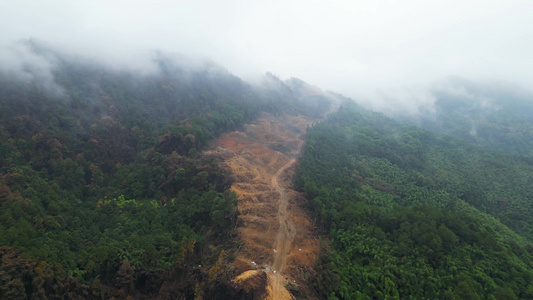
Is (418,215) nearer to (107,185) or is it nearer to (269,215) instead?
(269,215)

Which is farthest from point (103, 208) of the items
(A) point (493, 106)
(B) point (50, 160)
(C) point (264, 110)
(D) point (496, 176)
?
(A) point (493, 106)

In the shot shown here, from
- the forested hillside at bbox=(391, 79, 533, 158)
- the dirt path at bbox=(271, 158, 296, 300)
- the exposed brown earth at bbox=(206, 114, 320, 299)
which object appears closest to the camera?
the dirt path at bbox=(271, 158, 296, 300)

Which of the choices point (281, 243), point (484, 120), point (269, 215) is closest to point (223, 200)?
point (269, 215)

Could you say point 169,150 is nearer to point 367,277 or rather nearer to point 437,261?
point 367,277

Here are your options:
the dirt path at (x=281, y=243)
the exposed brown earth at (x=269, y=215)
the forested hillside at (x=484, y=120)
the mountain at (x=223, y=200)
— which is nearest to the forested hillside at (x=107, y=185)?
the mountain at (x=223, y=200)

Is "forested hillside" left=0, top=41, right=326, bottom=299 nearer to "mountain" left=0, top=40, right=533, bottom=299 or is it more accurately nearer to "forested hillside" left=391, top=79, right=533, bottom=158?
"mountain" left=0, top=40, right=533, bottom=299

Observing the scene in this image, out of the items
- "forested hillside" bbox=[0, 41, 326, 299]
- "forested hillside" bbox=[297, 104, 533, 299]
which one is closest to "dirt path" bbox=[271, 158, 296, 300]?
"forested hillside" bbox=[297, 104, 533, 299]
